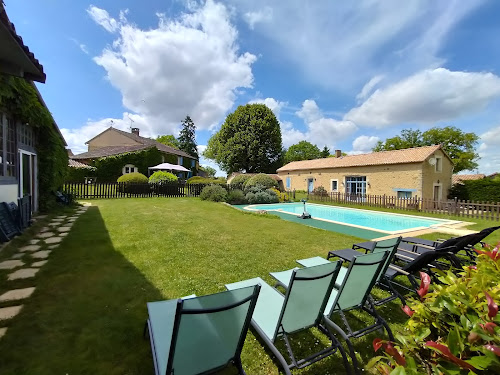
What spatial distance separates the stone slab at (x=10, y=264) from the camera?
4.14 meters

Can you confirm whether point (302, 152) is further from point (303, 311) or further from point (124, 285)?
point (303, 311)

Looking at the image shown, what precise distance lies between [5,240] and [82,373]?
4.82 metres

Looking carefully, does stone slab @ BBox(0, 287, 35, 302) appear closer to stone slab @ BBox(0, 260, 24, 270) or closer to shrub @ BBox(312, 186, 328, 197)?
stone slab @ BBox(0, 260, 24, 270)

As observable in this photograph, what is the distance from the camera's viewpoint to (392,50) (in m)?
12.4

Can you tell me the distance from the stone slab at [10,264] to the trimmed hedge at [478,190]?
2841cm

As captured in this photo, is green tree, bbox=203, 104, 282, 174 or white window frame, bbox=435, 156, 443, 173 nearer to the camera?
Result: white window frame, bbox=435, 156, 443, 173

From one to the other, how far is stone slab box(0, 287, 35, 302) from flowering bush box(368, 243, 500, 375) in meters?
4.56

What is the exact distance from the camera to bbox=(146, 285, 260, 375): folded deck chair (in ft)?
5.06

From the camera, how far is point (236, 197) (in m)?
18.6

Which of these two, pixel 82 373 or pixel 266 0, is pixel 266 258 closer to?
pixel 82 373

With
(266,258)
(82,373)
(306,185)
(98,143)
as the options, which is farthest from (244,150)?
(82,373)

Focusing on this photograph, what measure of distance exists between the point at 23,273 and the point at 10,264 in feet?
2.10

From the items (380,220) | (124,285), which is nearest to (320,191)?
(380,220)

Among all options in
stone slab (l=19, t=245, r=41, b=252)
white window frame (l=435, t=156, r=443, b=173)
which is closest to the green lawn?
stone slab (l=19, t=245, r=41, b=252)
